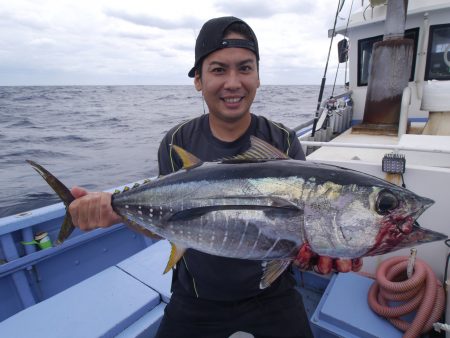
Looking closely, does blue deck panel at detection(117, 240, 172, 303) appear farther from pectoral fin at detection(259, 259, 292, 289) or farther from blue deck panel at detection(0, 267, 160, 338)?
pectoral fin at detection(259, 259, 292, 289)

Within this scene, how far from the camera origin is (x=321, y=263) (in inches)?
74.3

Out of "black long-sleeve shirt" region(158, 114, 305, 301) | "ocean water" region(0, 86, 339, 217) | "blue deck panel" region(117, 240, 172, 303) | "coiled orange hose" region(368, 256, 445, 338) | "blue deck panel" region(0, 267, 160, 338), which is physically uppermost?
"black long-sleeve shirt" region(158, 114, 305, 301)

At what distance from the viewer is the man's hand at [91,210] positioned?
230 centimetres

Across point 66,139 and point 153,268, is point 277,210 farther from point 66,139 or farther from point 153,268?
point 66,139

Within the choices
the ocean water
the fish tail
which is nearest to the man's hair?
the fish tail

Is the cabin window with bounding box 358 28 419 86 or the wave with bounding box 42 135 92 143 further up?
the cabin window with bounding box 358 28 419 86

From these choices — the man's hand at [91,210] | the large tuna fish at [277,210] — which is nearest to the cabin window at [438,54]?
the large tuna fish at [277,210]

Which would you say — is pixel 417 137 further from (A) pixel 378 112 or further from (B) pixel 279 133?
(A) pixel 378 112

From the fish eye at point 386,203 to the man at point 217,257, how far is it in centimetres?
109

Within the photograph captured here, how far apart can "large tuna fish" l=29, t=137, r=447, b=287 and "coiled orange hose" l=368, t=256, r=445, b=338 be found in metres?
1.54

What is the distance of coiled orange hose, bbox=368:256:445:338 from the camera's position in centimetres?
263

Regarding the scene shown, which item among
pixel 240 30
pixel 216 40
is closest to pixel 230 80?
pixel 216 40

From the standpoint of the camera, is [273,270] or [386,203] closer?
[386,203]

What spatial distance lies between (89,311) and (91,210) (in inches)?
42.5
